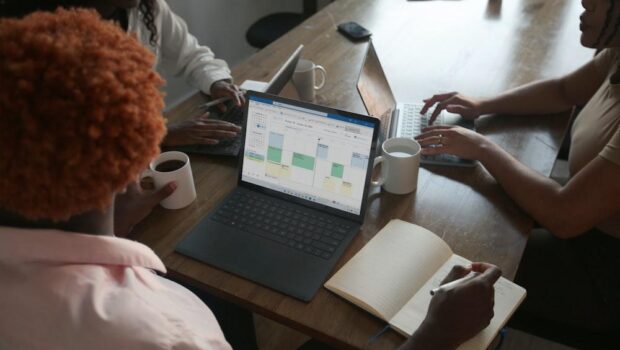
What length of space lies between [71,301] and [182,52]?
4.24 feet

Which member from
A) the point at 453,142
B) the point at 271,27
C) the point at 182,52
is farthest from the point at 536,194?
the point at 271,27

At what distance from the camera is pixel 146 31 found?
1.67 metres

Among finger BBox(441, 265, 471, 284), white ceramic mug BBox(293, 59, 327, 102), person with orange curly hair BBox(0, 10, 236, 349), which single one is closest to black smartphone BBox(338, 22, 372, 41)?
white ceramic mug BBox(293, 59, 327, 102)

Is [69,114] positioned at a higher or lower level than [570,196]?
higher

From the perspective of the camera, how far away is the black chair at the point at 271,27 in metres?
2.64

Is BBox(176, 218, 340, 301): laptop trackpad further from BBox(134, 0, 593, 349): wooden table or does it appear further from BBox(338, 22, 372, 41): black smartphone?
BBox(338, 22, 372, 41): black smartphone

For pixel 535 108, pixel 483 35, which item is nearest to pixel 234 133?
pixel 535 108

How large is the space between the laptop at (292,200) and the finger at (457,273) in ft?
0.68

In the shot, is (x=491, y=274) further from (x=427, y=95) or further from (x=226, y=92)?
(x=226, y=92)

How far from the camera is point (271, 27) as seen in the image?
2715 mm

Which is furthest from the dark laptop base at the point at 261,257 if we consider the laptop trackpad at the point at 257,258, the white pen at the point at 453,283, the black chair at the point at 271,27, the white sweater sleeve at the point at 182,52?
the black chair at the point at 271,27

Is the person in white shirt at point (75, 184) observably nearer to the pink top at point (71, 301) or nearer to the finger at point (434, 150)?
the pink top at point (71, 301)

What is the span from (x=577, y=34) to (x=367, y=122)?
1.28 metres

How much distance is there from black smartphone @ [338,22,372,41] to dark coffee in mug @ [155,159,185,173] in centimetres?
99
